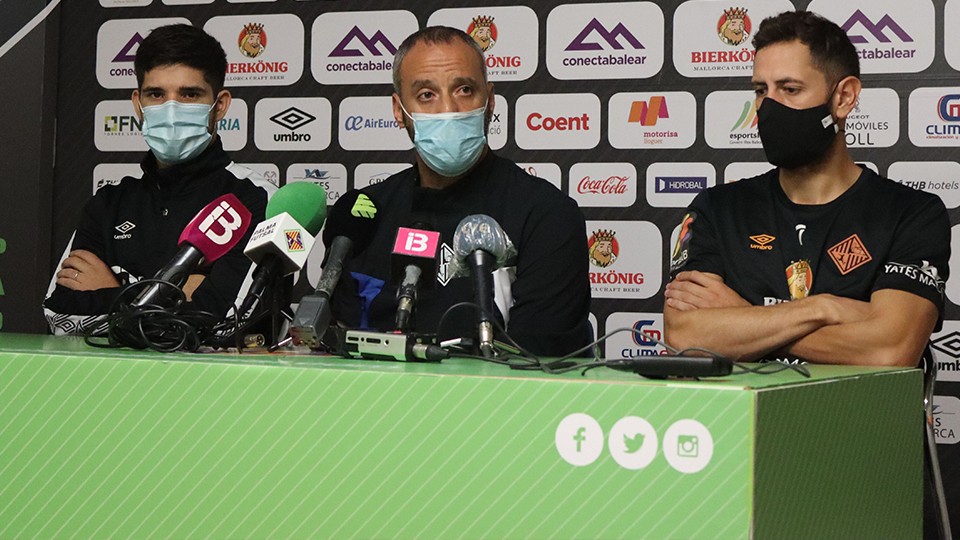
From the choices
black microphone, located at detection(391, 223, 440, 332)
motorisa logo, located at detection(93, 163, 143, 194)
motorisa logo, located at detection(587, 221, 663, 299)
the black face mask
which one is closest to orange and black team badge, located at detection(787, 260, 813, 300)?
the black face mask

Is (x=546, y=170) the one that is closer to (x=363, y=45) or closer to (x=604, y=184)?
(x=604, y=184)

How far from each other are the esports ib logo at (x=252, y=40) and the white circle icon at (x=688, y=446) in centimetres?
330

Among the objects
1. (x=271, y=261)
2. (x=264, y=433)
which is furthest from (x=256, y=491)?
(x=271, y=261)

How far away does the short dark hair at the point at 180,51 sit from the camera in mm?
2652

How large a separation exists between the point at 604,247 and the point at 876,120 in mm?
934

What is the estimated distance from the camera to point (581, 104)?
363 centimetres

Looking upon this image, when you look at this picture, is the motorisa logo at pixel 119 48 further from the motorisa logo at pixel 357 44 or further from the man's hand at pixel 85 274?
the man's hand at pixel 85 274

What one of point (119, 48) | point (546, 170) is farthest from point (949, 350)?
point (119, 48)

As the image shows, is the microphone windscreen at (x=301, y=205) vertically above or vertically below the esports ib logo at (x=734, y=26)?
below

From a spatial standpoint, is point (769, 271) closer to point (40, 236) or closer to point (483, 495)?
point (483, 495)

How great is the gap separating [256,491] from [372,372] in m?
0.17

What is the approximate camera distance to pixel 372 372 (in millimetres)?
1042

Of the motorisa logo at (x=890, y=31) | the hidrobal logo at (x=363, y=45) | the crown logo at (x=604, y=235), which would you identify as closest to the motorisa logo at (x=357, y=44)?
the hidrobal logo at (x=363, y=45)

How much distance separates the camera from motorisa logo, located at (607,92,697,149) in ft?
11.6
